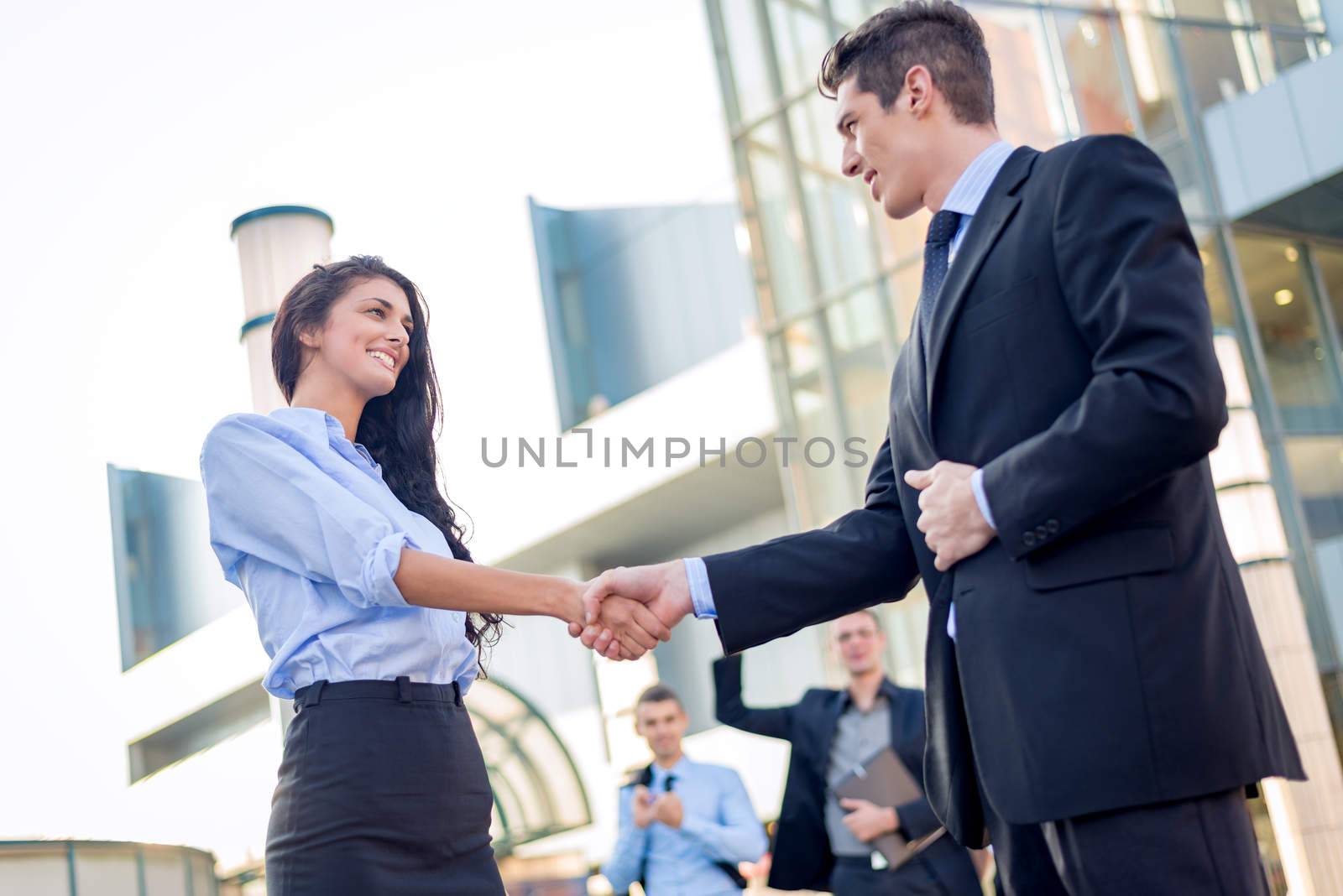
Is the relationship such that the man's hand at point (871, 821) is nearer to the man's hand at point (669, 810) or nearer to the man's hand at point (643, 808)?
the man's hand at point (669, 810)

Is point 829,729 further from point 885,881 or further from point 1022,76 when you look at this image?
point 1022,76

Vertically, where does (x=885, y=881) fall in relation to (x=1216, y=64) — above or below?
below

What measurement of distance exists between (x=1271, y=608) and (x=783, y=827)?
5.62 m

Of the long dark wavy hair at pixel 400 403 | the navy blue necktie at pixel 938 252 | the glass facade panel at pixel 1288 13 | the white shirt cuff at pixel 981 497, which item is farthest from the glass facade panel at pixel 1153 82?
the white shirt cuff at pixel 981 497

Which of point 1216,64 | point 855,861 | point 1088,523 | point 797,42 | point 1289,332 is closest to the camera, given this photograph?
point 1088,523

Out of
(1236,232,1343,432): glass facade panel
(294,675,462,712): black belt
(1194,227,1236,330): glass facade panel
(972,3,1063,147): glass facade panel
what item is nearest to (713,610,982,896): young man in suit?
(294,675,462,712): black belt

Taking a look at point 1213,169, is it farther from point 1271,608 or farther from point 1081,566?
point 1081,566

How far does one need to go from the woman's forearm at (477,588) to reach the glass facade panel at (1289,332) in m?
10.7

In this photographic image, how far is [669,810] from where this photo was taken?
16.6 ft

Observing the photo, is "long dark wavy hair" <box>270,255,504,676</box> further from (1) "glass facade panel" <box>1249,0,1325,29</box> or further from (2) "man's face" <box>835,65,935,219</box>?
(1) "glass facade panel" <box>1249,0,1325,29</box>

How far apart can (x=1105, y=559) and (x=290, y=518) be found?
135 cm

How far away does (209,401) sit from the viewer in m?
4.23

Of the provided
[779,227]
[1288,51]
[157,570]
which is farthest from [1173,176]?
[157,570]

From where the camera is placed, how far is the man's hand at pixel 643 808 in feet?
16.8
